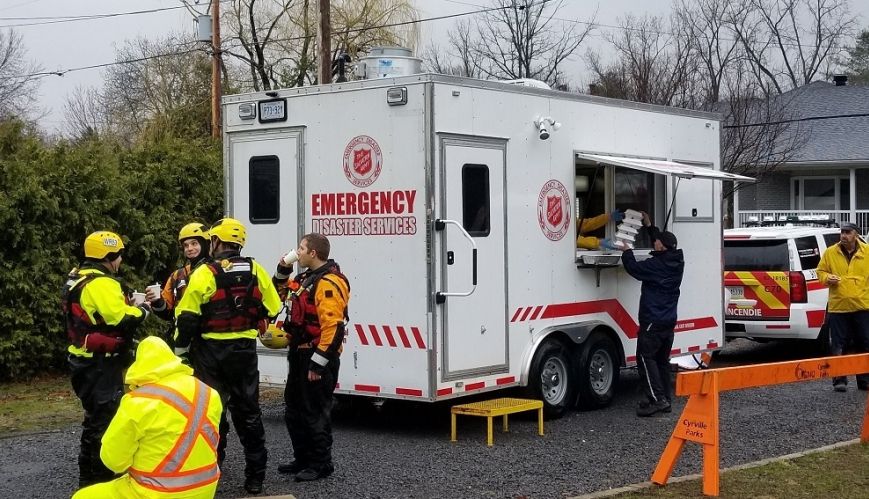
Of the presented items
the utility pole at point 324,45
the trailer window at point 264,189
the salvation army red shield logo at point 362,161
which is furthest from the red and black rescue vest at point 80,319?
the utility pole at point 324,45

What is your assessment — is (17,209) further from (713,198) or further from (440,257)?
(713,198)

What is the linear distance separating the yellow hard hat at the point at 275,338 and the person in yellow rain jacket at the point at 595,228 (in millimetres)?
3679

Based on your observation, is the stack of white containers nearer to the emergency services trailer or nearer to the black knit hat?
the emergency services trailer

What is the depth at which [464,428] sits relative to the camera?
974 cm

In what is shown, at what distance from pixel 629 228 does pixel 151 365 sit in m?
6.89

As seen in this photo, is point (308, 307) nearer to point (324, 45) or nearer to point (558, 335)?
point (558, 335)

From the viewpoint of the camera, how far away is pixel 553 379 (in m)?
10.1

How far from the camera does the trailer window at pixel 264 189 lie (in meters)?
9.75

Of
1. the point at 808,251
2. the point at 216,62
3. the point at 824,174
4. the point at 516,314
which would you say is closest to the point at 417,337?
the point at 516,314

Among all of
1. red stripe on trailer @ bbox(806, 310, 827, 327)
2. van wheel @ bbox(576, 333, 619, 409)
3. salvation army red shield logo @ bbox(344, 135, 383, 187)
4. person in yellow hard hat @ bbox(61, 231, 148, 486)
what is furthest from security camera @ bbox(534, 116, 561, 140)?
red stripe on trailer @ bbox(806, 310, 827, 327)

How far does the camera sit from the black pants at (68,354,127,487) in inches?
271

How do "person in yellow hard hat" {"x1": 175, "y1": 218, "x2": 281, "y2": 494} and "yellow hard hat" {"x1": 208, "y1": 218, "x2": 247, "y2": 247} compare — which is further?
"yellow hard hat" {"x1": 208, "y1": 218, "x2": 247, "y2": 247}

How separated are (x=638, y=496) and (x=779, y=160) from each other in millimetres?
23197

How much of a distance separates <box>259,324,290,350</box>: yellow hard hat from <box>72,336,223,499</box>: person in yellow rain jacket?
123 inches
